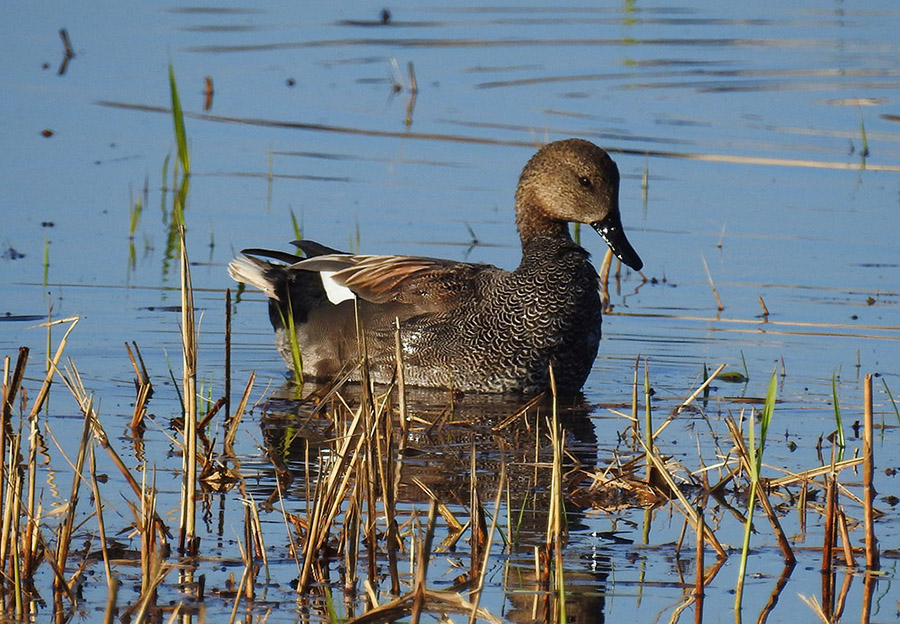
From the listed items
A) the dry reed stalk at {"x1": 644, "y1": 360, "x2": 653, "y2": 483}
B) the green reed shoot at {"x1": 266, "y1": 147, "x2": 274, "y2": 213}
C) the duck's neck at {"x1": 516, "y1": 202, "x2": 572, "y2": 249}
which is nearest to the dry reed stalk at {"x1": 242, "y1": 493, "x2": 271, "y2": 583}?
the dry reed stalk at {"x1": 644, "y1": 360, "x2": 653, "y2": 483}

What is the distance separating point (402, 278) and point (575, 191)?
0.99 metres

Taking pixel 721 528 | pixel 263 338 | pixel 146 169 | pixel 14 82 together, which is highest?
pixel 14 82

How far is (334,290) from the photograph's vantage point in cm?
802

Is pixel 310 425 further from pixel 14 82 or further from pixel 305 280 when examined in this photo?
pixel 14 82

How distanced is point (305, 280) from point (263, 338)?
0.47m

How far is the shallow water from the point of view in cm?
719

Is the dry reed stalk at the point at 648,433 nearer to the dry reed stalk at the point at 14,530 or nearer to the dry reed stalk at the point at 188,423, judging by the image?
the dry reed stalk at the point at 188,423

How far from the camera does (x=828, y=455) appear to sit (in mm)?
6262

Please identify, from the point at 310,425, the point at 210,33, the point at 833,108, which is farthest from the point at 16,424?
the point at 210,33

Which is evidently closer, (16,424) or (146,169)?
(16,424)

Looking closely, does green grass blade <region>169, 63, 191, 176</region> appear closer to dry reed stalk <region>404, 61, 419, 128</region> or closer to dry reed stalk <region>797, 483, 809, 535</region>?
→ dry reed stalk <region>404, 61, 419, 128</region>

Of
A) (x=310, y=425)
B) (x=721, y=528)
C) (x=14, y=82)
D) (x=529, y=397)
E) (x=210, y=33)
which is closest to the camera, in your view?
(x=721, y=528)

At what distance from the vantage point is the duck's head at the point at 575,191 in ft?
26.5

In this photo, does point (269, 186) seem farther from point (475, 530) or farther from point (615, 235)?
point (475, 530)
